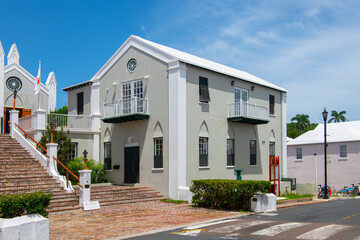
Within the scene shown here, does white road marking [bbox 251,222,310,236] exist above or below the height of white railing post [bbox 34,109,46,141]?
below

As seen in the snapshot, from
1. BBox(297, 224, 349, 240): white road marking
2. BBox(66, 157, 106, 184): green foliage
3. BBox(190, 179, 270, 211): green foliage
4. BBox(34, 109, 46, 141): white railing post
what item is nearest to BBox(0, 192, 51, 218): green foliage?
BBox(297, 224, 349, 240): white road marking

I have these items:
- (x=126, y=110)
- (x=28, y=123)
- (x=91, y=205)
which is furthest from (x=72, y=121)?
(x=91, y=205)

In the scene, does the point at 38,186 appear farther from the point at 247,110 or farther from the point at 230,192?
the point at 247,110

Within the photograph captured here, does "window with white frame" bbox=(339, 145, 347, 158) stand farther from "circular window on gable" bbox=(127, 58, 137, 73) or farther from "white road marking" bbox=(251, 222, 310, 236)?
"white road marking" bbox=(251, 222, 310, 236)

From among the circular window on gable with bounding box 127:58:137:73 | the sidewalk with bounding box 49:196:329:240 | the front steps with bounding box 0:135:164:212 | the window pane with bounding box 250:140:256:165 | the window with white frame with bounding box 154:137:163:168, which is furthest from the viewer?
the window pane with bounding box 250:140:256:165

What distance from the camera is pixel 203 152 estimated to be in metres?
22.0

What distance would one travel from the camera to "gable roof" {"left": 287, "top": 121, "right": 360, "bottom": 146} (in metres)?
35.1

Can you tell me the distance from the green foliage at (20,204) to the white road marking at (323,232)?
6470 mm

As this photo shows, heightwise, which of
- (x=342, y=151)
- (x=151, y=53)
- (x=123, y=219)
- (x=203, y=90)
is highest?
(x=151, y=53)

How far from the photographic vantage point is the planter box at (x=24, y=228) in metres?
8.13

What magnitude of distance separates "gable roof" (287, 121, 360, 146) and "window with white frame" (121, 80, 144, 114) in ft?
69.5

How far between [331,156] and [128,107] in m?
22.3

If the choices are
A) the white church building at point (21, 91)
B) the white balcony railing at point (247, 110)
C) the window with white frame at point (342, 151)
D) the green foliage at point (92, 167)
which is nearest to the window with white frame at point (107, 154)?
the green foliage at point (92, 167)

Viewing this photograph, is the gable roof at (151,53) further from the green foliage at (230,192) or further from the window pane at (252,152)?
the green foliage at (230,192)
